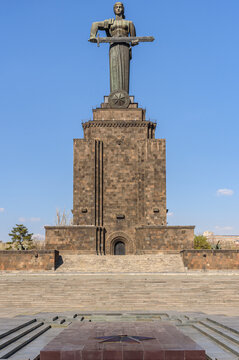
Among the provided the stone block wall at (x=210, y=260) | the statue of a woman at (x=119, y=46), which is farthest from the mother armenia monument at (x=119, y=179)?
the stone block wall at (x=210, y=260)

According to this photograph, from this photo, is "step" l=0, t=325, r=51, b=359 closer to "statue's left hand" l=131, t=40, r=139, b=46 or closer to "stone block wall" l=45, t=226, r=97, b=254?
"stone block wall" l=45, t=226, r=97, b=254

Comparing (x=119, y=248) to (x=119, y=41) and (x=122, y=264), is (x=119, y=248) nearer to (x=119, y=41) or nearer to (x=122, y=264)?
(x=122, y=264)

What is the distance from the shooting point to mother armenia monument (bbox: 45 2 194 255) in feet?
117

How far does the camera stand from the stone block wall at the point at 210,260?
3094 centimetres

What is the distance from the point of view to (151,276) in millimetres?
24141

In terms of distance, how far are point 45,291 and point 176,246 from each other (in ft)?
55.0

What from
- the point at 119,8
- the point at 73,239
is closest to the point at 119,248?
the point at 73,239

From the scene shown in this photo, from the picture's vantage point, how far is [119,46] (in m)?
40.7

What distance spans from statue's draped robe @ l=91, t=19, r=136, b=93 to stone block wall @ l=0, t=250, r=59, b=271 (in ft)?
63.4

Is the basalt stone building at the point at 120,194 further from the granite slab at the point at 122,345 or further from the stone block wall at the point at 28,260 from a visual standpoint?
the granite slab at the point at 122,345

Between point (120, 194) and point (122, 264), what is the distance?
897 cm

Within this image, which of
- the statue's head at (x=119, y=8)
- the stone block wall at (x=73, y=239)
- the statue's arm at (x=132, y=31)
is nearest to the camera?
the stone block wall at (x=73, y=239)

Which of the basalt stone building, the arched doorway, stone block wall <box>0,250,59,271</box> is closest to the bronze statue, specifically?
the basalt stone building

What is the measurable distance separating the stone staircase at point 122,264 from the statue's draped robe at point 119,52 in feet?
58.6
